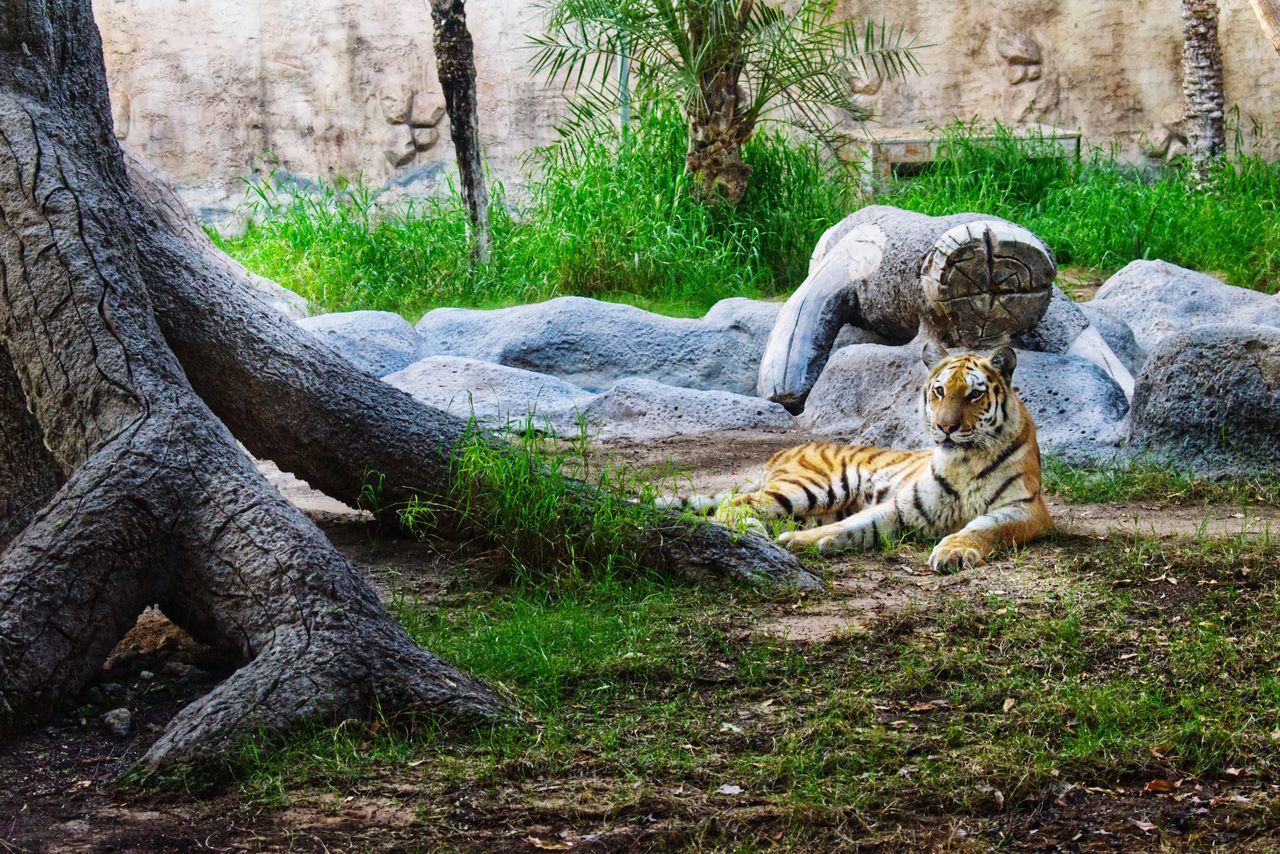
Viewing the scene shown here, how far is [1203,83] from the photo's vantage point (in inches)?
539

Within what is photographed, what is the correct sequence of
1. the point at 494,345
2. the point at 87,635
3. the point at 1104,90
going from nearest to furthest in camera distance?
the point at 87,635 < the point at 494,345 < the point at 1104,90

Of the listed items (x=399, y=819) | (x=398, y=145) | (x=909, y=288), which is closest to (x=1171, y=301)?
(x=909, y=288)

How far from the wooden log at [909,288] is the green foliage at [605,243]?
2.15 m

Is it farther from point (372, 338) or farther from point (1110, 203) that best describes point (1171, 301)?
point (372, 338)

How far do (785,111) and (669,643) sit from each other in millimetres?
12403

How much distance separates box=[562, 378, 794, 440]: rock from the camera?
8445 mm

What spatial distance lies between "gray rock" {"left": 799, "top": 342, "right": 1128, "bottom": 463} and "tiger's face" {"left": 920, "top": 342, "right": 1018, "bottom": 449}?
143cm

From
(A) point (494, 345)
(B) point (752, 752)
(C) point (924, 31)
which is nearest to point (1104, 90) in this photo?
(C) point (924, 31)

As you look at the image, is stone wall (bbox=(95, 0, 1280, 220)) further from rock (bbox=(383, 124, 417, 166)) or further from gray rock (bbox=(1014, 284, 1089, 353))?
gray rock (bbox=(1014, 284, 1089, 353))

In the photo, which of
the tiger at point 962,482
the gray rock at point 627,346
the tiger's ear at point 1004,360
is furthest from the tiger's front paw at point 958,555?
the gray rock at point 627,346

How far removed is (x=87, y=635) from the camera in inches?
140

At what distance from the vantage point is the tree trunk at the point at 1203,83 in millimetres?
13562

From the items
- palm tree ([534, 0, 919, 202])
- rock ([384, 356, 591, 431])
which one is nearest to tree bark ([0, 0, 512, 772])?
rock ([384, 356, 591, 431])

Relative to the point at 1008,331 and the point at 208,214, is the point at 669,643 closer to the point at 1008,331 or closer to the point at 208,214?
the point at 1008,331
